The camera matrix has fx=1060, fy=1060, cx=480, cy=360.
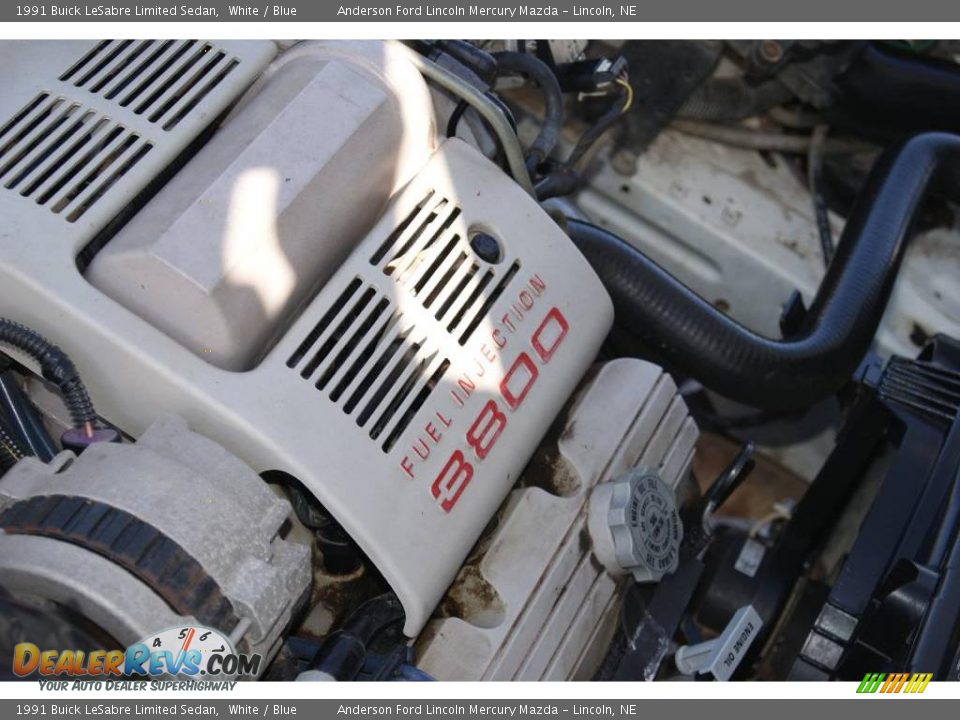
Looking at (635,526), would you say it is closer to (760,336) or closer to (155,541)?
(760,336)

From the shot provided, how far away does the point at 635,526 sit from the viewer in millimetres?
1182

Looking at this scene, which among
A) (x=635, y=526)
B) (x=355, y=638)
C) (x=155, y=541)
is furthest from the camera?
(x=635, y=526)

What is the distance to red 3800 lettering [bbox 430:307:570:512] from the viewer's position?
1.08 metres

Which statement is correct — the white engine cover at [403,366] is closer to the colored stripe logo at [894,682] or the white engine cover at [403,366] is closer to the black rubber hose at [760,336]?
the black rubber hose at [760,336]

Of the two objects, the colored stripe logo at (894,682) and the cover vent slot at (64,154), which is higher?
the cover vent slot at (64,154)

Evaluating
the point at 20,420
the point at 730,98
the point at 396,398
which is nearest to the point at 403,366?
the point at 396,398

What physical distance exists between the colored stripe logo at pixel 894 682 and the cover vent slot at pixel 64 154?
3.02ft

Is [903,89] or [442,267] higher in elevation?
[903,89]

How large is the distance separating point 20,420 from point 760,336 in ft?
3.09

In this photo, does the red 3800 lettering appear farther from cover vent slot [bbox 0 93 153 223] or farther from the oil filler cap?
cover vent slot [bbox 0 93 153 223]

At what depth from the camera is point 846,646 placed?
48.1 inches

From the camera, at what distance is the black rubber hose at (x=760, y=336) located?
4.71ft

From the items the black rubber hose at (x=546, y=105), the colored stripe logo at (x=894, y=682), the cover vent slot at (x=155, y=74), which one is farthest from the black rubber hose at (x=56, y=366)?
the colored stripe logo at (x=894, y=682)

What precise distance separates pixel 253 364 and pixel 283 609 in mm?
245
